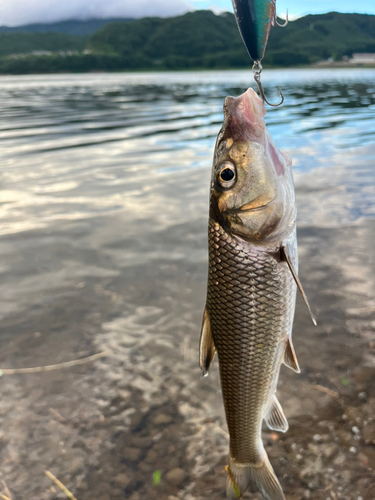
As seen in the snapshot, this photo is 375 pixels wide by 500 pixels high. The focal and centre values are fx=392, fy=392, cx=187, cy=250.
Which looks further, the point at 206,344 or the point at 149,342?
the point at 149,342

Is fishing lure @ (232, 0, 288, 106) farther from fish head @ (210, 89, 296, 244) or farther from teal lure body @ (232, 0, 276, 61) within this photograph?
fish head @ (210, 89, 296, 244)

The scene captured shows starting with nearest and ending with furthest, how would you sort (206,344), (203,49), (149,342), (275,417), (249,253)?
(249,253), (206,344), (275,417), (149,342), (203,49)

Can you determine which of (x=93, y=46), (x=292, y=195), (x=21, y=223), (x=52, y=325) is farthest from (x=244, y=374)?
(x=93, y=46)

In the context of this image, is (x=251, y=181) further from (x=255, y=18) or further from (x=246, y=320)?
(x=255, y=18)

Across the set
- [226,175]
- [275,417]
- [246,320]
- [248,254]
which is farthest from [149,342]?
[226,175]

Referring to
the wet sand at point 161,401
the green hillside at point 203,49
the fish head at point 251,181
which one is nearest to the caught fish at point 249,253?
the fish head at point 251,181

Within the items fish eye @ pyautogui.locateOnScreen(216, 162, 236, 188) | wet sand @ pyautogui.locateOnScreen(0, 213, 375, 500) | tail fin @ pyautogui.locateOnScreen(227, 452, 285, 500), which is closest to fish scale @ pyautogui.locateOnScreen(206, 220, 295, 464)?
tail fin @ pyautogui.locateOnScreen(227, 452, 285, 500)

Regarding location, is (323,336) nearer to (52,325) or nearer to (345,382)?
(345,382)
